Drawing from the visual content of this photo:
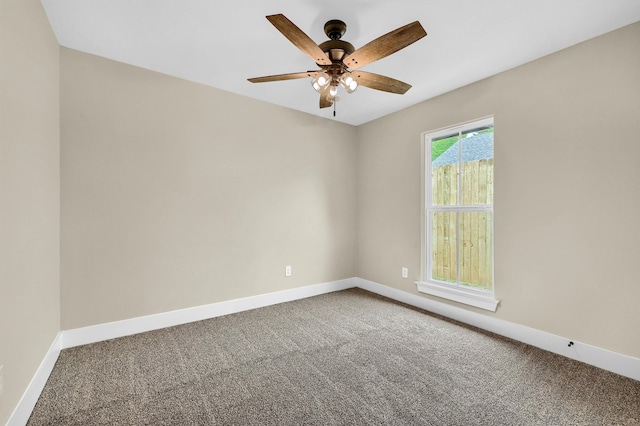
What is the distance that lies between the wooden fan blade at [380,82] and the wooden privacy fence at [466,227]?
135 cm

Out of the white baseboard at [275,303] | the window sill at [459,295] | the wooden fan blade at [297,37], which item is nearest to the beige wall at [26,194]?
the white baseboard at [275,303]

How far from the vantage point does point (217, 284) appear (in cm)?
316

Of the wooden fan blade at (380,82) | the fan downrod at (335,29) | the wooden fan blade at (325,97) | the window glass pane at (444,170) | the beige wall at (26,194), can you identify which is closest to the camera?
the beige wall at (26,194)

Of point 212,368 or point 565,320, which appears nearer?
point 212,368

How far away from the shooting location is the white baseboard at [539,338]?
6.75ft

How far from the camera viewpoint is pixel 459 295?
3.07 metres

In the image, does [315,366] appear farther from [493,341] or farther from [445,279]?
[445,279]

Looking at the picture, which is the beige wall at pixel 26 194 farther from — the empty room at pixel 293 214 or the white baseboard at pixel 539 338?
the white baseboard at pixel 539 338

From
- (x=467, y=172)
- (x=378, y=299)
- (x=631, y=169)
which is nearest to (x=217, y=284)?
(x=378, y=299)

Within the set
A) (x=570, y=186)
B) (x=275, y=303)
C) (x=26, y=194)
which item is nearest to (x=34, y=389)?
(x=26, y=194)

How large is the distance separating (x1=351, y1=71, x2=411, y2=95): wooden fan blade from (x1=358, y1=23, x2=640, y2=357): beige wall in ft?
3.85

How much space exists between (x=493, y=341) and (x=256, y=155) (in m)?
3.13

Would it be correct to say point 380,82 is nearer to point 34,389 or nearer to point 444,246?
point 444,246

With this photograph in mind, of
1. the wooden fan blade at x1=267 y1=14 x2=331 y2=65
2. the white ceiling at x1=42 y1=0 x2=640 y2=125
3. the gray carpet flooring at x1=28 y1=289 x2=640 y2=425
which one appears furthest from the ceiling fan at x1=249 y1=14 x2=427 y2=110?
the gray carpet flooring at x1=28 y1=289 x2=640 y2=425
